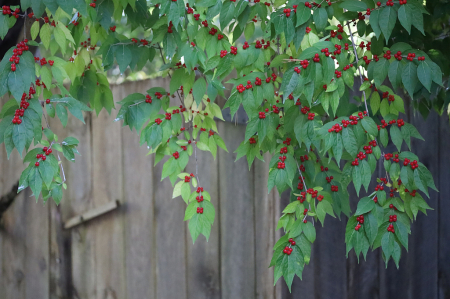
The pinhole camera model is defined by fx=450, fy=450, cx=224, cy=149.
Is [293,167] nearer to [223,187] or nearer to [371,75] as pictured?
[371,75]

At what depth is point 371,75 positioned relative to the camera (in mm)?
1055

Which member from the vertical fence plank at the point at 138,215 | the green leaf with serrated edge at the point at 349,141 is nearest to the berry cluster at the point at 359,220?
the green leaf with serrated edge at the point at 349,141

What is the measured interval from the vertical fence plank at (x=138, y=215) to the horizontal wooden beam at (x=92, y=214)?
0.06 metres

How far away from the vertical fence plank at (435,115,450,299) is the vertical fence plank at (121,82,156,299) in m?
1.39

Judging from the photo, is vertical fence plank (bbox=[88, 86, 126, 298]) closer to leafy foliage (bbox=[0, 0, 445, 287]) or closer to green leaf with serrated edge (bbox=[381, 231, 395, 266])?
leafy foliage (bbox=[0, 0, 445, 287])

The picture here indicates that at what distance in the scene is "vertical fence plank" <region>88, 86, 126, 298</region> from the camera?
2208mm

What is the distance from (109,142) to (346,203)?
1356 mm

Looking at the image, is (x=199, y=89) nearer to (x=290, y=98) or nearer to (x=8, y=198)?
(x=290, y=98)

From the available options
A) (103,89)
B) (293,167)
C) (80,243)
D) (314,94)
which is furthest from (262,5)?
(80,243)

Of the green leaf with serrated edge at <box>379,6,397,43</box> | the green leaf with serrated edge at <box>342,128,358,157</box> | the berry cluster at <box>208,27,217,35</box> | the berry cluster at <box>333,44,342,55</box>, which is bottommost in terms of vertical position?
the green leaf with serrated edge at <box>342,128,358,157</box>

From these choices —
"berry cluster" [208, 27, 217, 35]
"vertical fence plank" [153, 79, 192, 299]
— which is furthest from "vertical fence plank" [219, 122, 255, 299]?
"berry cluster" [208, 27, 217, 35]

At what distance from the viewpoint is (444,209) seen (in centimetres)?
220

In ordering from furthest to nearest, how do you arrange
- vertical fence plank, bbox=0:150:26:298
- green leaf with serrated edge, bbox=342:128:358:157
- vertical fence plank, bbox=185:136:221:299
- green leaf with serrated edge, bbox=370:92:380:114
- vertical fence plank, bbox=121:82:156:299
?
vertical fence plank, bbox=0:150:26:298
vertical fence plank, bbox=121:82:156:299
vertical fence plank, bbox=185:136:221:299
green leaf with serrated edge, bbox=370:92:380:114
green leaf with serrated edge, bbox=342:128:358:157

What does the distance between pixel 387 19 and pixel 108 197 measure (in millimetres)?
1646
